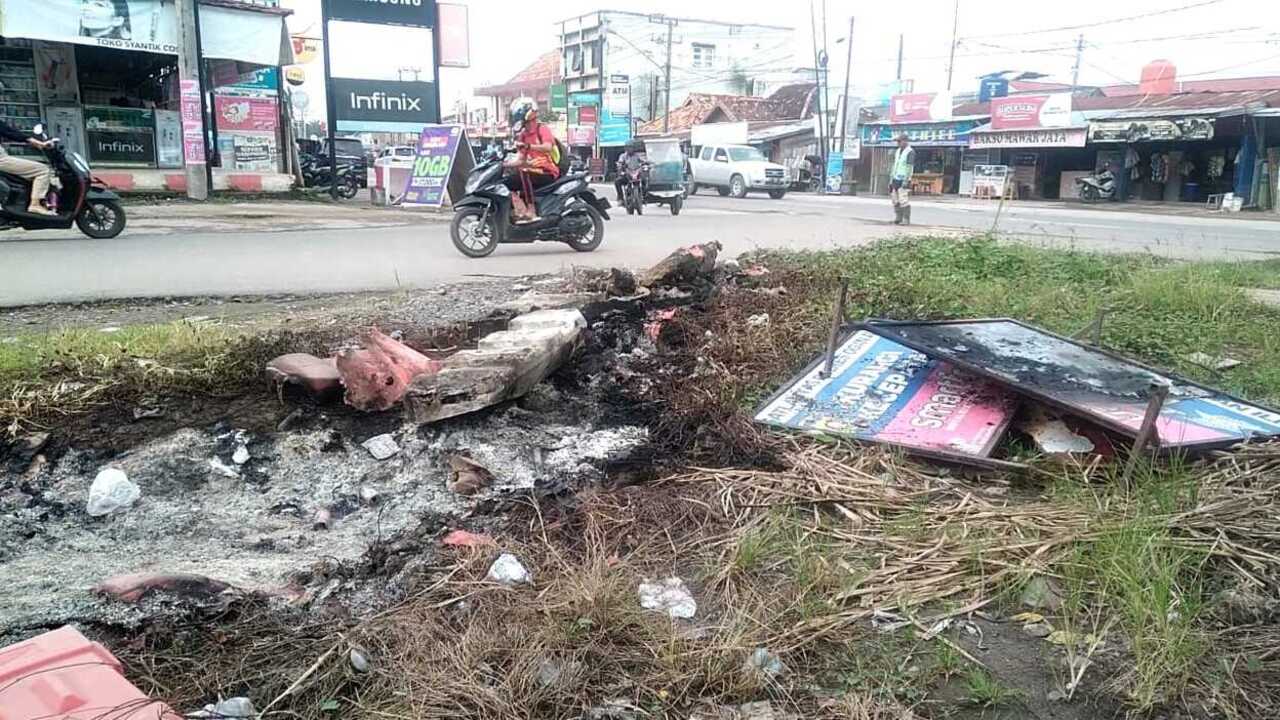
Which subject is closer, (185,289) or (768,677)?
(768,677)

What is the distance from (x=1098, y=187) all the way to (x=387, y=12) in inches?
938

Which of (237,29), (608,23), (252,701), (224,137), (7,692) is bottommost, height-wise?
(252,701)

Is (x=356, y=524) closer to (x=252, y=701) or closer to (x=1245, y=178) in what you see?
(x=252, y=701)

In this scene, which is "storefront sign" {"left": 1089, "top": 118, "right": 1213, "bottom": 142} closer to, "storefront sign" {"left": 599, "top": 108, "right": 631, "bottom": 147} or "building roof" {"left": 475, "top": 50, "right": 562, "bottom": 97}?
"storefront sign" {"left": 599, "top": 108, "right": 631, "bottom": 147}

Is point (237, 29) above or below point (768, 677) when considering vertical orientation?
above

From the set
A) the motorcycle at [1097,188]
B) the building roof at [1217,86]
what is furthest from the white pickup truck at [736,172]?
the building roof at [1217,86]

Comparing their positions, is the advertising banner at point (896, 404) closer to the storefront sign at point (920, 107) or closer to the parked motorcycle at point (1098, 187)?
the parked motorcycle at point (1098, 187)

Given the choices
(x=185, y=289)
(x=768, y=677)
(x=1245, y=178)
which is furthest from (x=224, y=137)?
(x=1245, y=178)

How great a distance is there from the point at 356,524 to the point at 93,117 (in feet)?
64.4

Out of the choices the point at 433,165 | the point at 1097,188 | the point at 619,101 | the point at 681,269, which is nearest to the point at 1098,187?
the point at 1097,188

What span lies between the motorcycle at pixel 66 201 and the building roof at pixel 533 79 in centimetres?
6191

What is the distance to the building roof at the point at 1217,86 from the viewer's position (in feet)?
98.4

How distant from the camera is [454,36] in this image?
21.5m

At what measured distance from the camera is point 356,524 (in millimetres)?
2959
